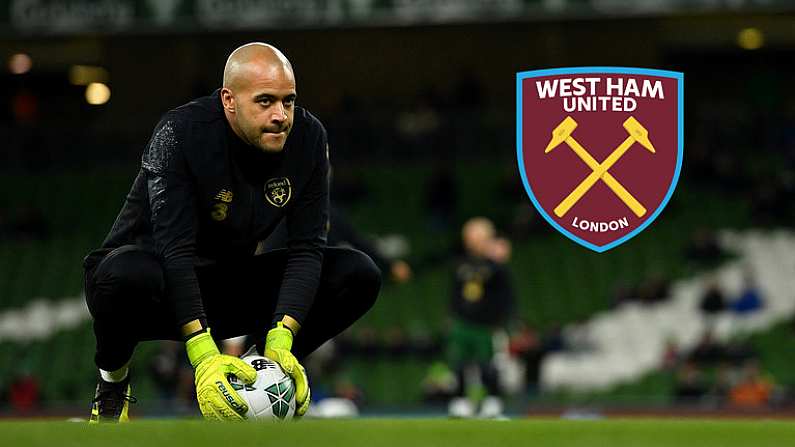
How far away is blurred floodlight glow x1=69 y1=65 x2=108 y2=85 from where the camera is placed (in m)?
23.0

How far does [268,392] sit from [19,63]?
66.7 ft

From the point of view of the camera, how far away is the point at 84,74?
23469 millimetres

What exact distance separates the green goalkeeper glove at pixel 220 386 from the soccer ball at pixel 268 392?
35mm

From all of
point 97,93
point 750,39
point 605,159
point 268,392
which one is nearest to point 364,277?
point 268,392

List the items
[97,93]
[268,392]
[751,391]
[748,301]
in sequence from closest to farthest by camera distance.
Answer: [268,392]
[751,391]
[748,301]
[97,93]

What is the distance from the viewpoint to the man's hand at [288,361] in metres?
4.21

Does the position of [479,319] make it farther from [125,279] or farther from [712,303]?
[125,279]

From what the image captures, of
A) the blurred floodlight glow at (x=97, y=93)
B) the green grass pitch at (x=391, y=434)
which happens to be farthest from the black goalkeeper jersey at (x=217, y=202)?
the blurred floodlight glow at (x=97, y=93)

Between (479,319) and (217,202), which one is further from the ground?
(217,202)

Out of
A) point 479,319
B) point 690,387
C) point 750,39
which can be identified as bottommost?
point 690,387

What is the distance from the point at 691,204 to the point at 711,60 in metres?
5.63

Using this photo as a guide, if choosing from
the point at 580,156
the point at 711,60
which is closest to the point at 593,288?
the point at 711,60

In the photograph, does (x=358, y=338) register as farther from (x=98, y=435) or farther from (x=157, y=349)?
(x=98, y=435)

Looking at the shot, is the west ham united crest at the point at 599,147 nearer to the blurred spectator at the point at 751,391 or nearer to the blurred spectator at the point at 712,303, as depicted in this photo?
the blurred spectator at the point at 751,391
